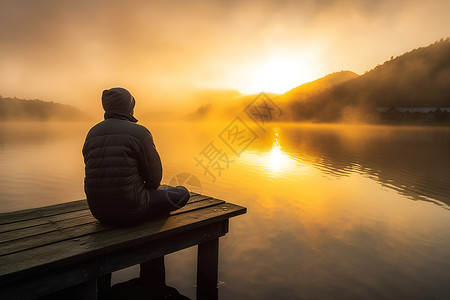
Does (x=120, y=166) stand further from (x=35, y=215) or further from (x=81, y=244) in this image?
(x=35, y=215)

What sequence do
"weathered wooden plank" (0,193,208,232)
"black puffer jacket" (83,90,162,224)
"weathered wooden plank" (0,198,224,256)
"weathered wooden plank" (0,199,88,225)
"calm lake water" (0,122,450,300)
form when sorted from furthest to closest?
"calm lake water" (0,122,450,300) → "weathered wooden plank" (0,199,88,225) → "weathered wooden plank" (0,193,208,232) → "black puffer jacket" (83,90,162,224) → "weathered wooden plank" (0,198,224,256)

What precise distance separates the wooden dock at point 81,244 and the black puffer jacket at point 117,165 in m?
0.32

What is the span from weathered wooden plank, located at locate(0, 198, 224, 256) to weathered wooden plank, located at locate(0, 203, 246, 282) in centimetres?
13

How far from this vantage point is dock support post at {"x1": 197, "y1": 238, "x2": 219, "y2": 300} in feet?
15.9

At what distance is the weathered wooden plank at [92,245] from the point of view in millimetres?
2634

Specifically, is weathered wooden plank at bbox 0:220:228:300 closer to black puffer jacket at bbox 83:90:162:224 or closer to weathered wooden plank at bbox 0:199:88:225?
black puffer jacket at bbox 83:90:162:224

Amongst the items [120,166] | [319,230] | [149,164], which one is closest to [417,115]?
[319,230]

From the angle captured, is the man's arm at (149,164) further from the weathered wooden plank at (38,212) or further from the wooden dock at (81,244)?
the weathered wooden plank at (38,212)

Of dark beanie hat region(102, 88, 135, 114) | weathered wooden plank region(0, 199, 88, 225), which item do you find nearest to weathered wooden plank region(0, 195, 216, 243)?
weathered wooden plank region(0, 199, 88, 225)

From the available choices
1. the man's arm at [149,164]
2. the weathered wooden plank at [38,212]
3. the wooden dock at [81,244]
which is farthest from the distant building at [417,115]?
the weathered wooden plank at [38,212]

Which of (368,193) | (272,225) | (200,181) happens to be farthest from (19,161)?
(368,193)

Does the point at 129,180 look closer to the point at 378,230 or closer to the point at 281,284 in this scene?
the point at 281,284

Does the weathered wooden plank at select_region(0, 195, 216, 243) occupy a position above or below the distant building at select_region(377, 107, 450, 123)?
below

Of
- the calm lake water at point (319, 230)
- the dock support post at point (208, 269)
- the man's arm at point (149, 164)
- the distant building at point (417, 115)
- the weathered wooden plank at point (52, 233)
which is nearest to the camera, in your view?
the weathered wooden plank at point (52, 233)
